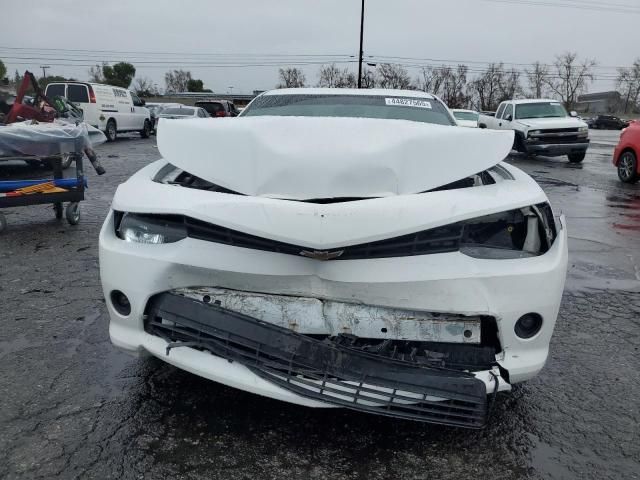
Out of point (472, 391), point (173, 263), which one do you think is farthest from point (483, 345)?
point (173, 263)

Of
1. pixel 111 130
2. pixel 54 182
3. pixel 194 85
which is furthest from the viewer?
pixel 194 85

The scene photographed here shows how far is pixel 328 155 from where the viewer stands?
2.58m

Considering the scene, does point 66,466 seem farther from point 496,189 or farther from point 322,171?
point 496,189

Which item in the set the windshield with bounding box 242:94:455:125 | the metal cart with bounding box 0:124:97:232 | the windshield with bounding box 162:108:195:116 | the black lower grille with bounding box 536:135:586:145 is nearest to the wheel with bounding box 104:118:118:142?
the windshield with bounding box 162:108:195:116

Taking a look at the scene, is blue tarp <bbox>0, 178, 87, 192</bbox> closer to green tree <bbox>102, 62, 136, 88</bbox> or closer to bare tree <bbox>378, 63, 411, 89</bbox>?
bare tree <bbox>378, 63, 411, 89</bbox>

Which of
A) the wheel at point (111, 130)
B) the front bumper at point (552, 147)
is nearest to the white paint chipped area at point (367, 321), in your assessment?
the front bumper at point (552, 147)

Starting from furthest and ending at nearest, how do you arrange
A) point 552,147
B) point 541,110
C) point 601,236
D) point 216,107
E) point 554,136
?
point 216,107 → point 541,110 → point 554,136 → point 552,147 → point 601,236

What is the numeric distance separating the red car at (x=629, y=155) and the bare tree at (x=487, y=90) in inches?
2053

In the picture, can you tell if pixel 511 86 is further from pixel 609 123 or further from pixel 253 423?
pixel 253 423

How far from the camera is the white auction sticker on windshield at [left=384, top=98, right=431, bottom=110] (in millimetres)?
4316

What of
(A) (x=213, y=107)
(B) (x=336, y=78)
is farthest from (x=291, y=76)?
(A) (x=213, y=107)

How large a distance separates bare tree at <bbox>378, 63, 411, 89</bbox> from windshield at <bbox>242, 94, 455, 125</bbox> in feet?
174

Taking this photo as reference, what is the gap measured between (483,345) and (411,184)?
0.78 metres

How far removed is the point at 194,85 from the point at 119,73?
517 inches
